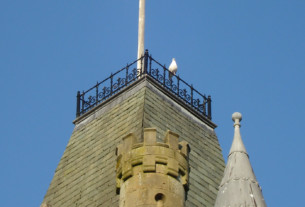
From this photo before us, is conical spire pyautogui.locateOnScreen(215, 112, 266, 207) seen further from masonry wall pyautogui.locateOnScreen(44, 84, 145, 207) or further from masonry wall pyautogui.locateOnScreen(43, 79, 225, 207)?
masonry wall pyautogui.locateOnScreen(44, 84, 145, 207)

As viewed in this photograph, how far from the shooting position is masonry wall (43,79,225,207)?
46438mm

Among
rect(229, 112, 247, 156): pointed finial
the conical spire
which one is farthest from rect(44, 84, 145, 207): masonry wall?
the conical spire

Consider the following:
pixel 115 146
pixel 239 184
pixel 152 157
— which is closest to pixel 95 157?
pixel 115 146

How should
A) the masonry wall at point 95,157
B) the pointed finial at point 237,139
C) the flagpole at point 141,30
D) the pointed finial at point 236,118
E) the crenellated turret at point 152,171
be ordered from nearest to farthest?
the pointed finial at point 237,139, the pointed finial at point 236,118, the crenellated turret at point 152,171, the masonry wall at point 95,157, the flagpole at point 141,30

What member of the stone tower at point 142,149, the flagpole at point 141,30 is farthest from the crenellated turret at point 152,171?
the flagpole at point 141,30

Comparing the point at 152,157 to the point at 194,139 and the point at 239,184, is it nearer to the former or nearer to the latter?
the point at 194,139

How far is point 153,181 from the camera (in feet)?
137

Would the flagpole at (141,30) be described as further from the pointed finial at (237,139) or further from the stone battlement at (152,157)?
the pointed finial at (237,139)

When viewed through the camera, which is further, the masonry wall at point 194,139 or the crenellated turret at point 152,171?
the masonry wall at point 194,139

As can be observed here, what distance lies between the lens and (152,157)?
4241 centimetres

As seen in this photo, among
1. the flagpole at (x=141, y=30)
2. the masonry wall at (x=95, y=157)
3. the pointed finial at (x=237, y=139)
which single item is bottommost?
the pointed finial at (x=237, y=139)

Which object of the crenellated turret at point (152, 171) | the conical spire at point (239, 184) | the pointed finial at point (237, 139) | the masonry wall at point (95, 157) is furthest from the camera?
the masonry wall at point (95, 157)

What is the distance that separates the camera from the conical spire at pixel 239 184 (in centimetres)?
3422

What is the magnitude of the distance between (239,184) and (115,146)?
1331 cm
